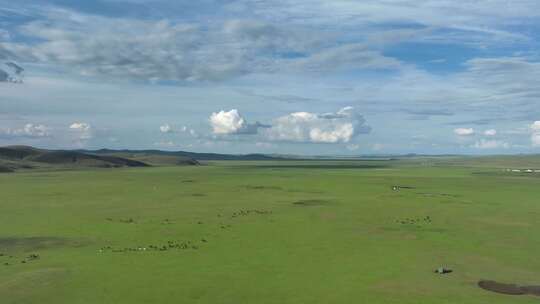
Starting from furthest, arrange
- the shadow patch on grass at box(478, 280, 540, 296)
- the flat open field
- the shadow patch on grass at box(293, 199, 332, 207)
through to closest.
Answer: the shadow patch on grass at box(293, 199, 332, 207), the shadow patch on grass at box(478, 280, 540, 296), the flat open field

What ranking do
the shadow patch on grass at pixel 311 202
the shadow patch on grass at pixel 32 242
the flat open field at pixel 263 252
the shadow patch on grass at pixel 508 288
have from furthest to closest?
the shadow patch on grass at pixel 311 202 → the shadow patch on grass at pixel 32 242 → the shadow patch on grass at pixel 508 288 → the flat open field at pixel 263 252

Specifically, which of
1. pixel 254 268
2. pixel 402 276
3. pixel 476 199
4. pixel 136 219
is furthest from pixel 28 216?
pixel 476 199

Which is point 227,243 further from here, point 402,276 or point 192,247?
point 402,276

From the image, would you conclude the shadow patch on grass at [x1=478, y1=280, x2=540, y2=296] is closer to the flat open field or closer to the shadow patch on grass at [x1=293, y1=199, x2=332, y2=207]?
the flat open field

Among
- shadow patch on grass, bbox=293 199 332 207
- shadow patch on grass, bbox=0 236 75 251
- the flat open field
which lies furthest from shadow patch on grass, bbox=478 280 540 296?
shadow patch on grass, bbox=293 199 332 207

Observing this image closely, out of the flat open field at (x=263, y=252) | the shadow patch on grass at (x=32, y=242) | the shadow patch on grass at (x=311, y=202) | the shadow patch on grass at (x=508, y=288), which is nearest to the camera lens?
the flat open field at (x=263, y=252)

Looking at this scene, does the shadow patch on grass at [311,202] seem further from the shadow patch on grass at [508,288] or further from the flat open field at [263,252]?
the shadow patch on grass at [508,288]

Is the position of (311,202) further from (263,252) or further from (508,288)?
(508,288)

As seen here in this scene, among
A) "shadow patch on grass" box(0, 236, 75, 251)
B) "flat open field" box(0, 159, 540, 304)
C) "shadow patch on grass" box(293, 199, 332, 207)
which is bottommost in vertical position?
"shadow patch on grass" box(0, 236, 75, 251)

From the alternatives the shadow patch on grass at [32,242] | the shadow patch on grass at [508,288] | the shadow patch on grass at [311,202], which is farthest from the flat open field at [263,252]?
the shadow patch on grass at [311,202]

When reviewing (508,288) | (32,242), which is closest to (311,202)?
(32,242)
